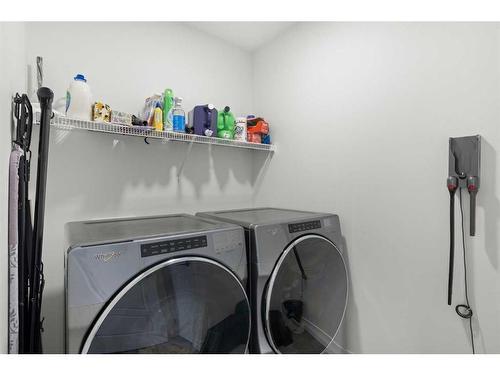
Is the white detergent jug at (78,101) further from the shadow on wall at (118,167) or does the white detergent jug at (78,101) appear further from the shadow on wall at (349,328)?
the shadow on wall at (349,328)

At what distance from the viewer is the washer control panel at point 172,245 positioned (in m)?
1.15

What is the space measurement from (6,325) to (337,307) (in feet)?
5.41

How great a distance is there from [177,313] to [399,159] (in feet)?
4.82

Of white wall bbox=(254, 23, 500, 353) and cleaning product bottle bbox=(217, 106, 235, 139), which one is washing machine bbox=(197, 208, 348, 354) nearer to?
white wall bbox=(254, 23, 500, 353)

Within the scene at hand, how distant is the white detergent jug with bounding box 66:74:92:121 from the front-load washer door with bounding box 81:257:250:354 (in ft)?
3.33

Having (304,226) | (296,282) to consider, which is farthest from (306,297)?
(304,226)

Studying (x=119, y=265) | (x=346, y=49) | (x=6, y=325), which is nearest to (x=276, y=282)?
(x=119, y=265)

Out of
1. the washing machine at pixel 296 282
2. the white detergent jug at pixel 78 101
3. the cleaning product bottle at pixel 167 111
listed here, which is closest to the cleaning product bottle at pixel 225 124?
the cleaning product bottle at pixel 167 111

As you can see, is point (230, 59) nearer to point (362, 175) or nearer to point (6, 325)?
point (362, 175)

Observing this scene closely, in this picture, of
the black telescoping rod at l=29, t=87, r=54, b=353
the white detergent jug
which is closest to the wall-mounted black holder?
the black telescoping rod at l=29, t=87, r=54, b=353

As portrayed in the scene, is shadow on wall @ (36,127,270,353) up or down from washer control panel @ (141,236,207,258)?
up

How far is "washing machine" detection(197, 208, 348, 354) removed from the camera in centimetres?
147

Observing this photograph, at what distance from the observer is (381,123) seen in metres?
1.70

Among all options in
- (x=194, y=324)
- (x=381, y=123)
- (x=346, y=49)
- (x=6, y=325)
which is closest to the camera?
(x=6, y=325)
